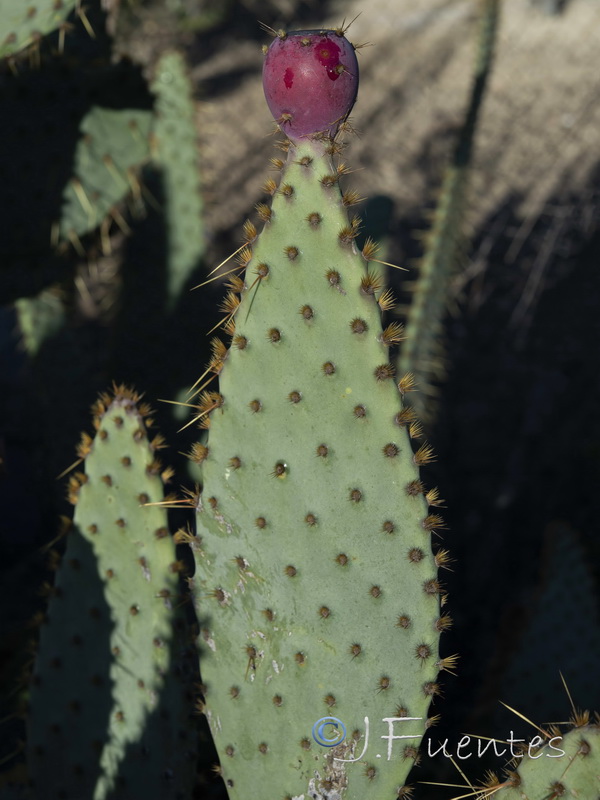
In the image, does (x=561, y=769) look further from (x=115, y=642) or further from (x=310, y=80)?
(x=310, y=80)

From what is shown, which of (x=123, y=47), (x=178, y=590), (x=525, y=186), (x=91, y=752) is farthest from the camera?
(x=525, y=186)

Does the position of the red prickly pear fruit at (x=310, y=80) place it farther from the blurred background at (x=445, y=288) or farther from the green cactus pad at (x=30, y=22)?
the green cactus pad at (x=30, y=22)

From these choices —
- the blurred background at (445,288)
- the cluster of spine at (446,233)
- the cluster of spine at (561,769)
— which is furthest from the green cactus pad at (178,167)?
the cluster of spine at (561,769)

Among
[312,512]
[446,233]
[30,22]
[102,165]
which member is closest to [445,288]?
[446,233]

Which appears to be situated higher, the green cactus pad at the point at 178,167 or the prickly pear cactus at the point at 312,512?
the green cactus pad at the point at 178,167

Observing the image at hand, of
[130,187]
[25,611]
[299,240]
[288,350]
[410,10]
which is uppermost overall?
[410,10]

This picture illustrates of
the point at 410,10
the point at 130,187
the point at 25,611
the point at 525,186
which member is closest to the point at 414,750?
the point at 130,187

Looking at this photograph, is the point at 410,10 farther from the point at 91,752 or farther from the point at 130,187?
the point at 91,752
